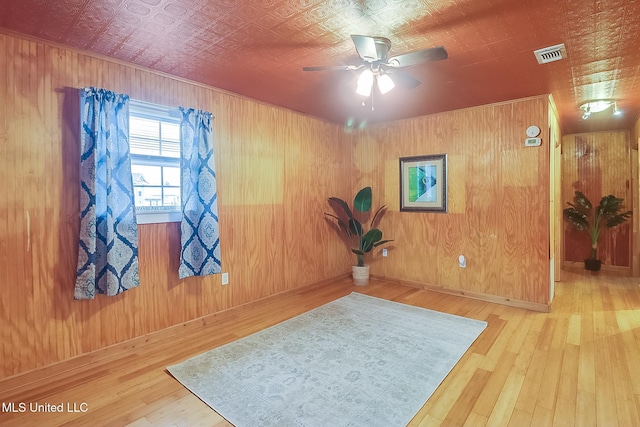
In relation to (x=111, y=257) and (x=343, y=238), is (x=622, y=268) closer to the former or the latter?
(x=343, y=238)

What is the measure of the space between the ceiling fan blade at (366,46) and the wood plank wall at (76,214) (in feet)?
5.79

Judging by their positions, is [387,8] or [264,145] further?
[264,145]

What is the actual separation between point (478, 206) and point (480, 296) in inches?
43.6

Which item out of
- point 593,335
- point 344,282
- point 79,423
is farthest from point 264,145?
point 593,335

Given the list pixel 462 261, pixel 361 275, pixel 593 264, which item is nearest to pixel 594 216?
pixel 593 264

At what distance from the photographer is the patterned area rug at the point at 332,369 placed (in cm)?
180

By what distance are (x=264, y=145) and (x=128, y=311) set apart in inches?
84.5

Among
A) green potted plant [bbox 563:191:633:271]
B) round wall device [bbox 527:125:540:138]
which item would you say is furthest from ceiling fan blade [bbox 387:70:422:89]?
green potted plant [bbox 563:191:633:271]

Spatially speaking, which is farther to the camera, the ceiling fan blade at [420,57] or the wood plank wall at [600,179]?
the wood plank wall at [600,179]

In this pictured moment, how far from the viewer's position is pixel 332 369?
2.24m

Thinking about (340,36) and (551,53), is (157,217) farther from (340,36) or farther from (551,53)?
(551,53)

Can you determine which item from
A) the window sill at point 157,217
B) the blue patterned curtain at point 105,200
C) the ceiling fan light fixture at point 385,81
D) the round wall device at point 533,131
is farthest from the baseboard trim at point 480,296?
the blue patterned curtain at point 105,200

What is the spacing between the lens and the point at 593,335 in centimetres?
277

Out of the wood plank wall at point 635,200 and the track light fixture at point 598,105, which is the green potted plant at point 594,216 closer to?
the wood plank wall at point 635,200
